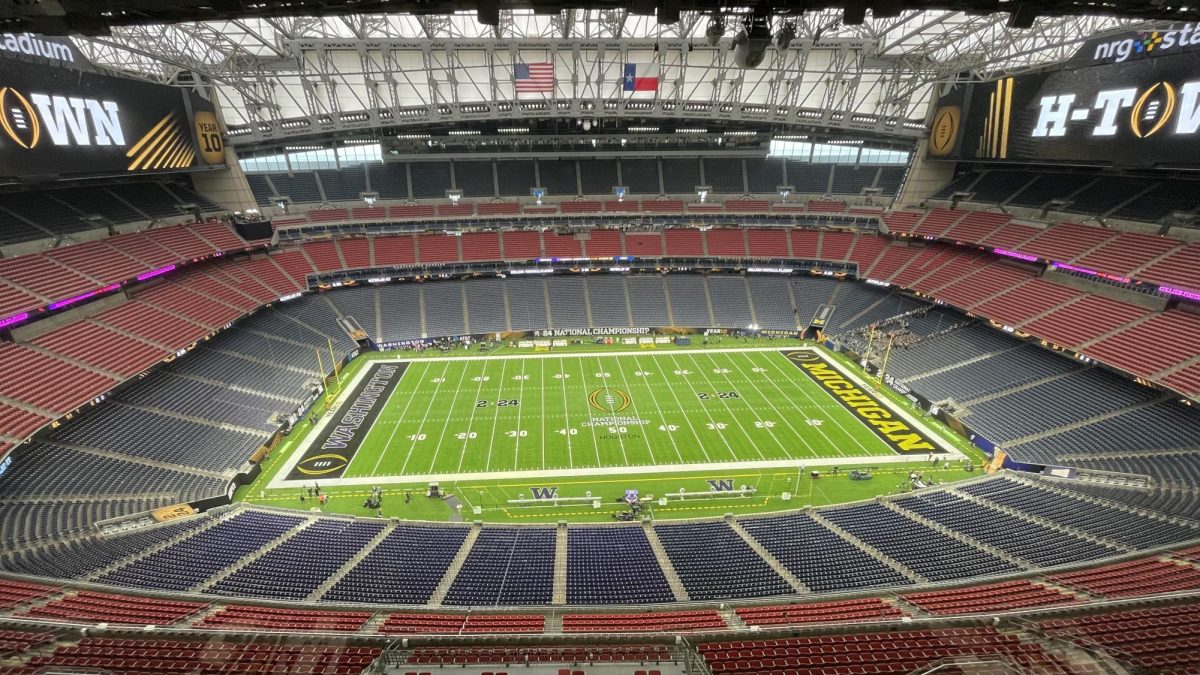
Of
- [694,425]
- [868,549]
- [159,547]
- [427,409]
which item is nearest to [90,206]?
[427,409]

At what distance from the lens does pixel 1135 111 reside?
30766mm

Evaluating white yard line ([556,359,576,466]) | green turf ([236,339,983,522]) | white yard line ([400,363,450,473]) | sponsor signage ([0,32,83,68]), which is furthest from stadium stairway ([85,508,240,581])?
sponsor signage ([0,32,83,68])

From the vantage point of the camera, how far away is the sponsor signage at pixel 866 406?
29.7 metres

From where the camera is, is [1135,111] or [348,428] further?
[348,428]

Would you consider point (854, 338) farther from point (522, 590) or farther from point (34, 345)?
point (34, 345)

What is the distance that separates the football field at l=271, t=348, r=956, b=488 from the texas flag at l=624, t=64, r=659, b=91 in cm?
2217

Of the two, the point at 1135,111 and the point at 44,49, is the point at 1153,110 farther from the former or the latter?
the point at 44,49

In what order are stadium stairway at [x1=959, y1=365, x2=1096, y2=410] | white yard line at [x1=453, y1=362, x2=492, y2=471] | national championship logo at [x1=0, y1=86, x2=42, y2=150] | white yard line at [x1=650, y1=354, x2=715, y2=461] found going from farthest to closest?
stadium stairway at [x1=959, y1=365, x2=1096, y2=410]
white yard line at [x1=650, y1=354, x2=715, y2=461]
white yard line at [x1=453, y1=362, x2=492, y2=471]
national championship logo at [x1=0, y1=86, x2=42, y2=150]

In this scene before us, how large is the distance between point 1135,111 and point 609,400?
120 feet

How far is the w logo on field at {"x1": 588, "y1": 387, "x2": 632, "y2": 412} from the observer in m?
33.8

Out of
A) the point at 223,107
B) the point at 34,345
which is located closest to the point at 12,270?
the point at 34,345

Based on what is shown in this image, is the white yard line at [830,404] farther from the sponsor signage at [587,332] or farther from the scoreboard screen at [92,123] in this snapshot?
the scoreboard screen at [92,123]

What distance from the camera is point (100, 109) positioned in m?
31.0

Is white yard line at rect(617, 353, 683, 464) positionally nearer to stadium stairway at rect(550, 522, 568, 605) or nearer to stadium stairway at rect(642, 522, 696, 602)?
stadium stairway at rect(642, 522, 696, 602)
